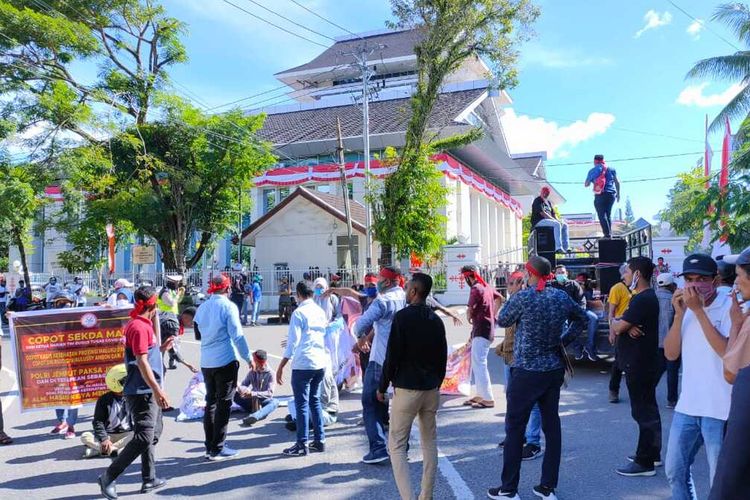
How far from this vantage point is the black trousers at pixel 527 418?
439 centimetres

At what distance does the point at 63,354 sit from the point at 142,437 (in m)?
2.40

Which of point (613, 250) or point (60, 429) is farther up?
point (613, 250)

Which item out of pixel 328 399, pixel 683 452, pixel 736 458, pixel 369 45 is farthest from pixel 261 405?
pixel 369 45

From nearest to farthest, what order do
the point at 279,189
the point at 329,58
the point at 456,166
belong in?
the point at 456,166
the point at 279,189
the point at 329,58

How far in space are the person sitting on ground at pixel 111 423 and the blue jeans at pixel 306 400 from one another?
1.69 meters

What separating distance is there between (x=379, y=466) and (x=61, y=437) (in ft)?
12.3

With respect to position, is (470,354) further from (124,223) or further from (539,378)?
(124,223)

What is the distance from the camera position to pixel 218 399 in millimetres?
5594

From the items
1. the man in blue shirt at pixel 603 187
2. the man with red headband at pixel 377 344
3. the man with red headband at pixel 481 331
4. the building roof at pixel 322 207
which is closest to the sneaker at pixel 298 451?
the man with red headband at pixel 377 344

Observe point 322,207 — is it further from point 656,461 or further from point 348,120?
point 656,461

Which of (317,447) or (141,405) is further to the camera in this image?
(317,447)

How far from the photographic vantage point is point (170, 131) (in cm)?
2566

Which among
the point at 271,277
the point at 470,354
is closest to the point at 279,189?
the point at 271,277

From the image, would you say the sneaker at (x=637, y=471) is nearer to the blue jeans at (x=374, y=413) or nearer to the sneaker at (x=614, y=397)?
the blue jeans at (x=374, y=413)
